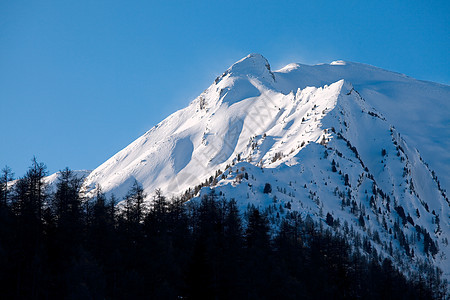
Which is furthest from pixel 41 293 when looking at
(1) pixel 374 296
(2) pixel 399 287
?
(2) pixel 399 287

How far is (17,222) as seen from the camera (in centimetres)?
6300

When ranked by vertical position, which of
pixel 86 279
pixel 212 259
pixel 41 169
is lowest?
pixel 86 279

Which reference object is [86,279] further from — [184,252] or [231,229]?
[231,229]

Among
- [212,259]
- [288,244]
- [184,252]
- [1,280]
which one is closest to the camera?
[1,280]

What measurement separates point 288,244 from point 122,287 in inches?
1318

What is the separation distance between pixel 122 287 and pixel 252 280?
17041 mm

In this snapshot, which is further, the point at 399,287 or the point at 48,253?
the point at 399,287

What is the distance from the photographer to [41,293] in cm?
5872

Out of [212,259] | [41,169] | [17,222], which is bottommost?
[212,259]

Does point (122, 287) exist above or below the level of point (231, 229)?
below

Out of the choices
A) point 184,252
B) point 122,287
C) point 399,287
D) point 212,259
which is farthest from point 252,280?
point 399,287

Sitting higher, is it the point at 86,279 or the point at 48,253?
the point at 48,253

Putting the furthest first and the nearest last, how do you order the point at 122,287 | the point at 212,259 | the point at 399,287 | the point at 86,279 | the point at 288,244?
the point at 399,287, the point at 288,244, the point at 212,259, the point at 122,287, the point at 86,279

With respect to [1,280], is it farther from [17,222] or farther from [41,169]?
[41,169]
